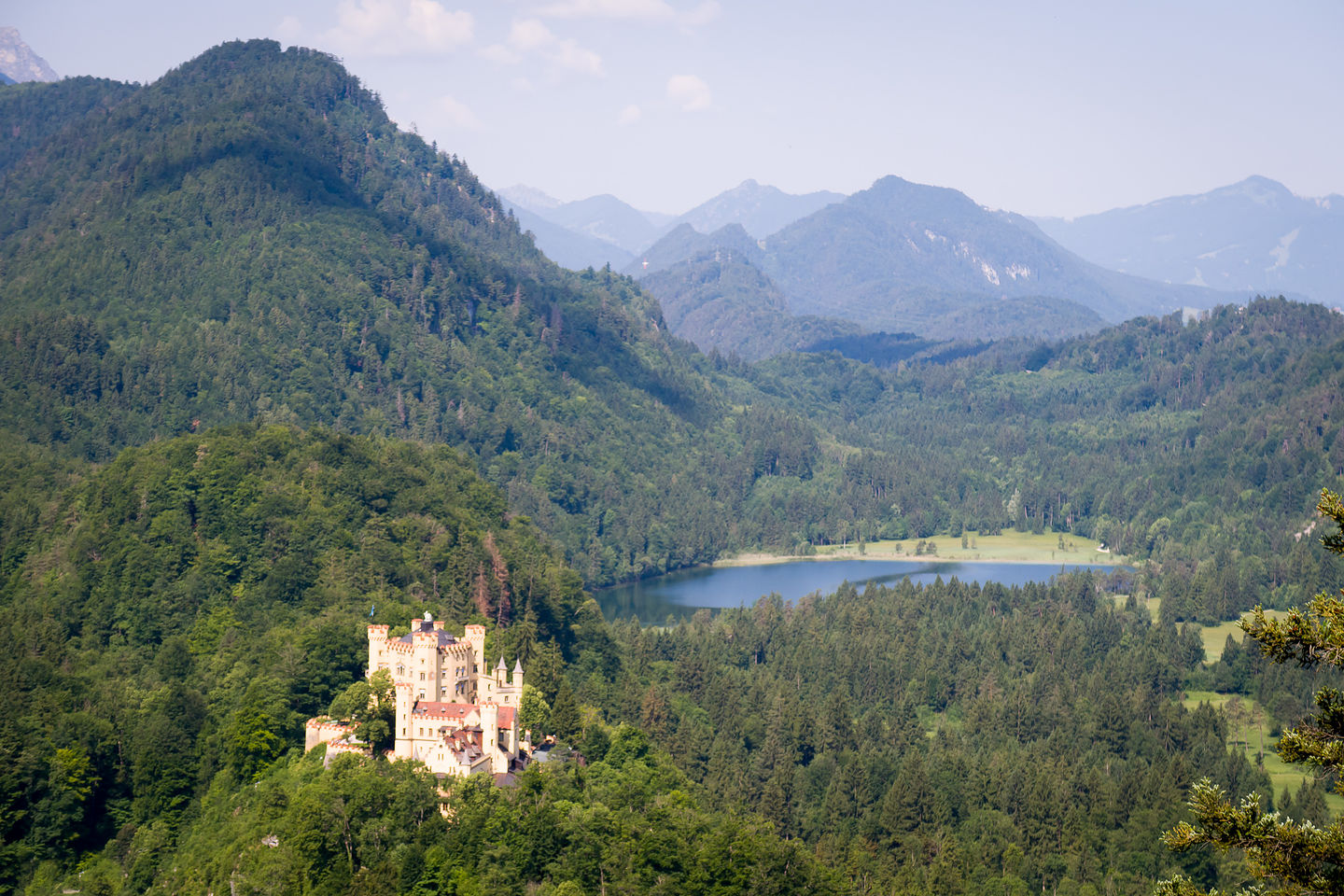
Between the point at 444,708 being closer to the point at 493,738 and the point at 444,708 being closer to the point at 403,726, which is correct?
the point at 403,726

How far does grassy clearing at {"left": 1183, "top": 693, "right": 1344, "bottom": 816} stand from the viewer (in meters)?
105

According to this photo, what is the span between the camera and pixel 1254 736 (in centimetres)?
11912

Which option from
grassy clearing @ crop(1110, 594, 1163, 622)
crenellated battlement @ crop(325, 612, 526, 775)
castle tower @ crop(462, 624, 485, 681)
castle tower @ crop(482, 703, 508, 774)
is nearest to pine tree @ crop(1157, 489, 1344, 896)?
castle tower @ crop(482, 703, 508, 774)

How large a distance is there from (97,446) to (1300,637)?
476 feet

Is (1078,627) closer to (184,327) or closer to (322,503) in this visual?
(322,503)

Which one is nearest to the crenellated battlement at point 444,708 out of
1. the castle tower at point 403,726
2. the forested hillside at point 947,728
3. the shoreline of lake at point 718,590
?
the castle tower at point 403,726

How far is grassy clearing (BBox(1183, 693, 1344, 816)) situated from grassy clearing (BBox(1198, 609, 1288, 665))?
506 inches

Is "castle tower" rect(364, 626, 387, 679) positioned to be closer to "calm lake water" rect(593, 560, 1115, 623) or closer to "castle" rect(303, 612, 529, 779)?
"castle" rect(303, 612, 529, 779)

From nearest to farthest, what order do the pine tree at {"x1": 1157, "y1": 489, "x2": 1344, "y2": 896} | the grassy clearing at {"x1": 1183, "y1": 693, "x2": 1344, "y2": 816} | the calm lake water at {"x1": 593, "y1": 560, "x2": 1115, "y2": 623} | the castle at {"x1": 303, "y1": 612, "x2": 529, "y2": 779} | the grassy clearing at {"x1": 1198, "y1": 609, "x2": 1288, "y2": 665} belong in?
the pine tree at {"x1": 1157, "y1": 489, "x2": 1344, "y2": 896}
the castle at {"x1": 303, "y1": 612, "x2": 529, "y2": 779}
the grassy clearing at {"x1": 1183, "y1": 693, "x2": 1344, "y2": 816}
the grassy clearing at {"x1": 1198, "y1": 609, "x2": 1288, "y2": 665}
the calm lake water at {"x1": 593, "y1": 560, "x2": 1115, "y2": 623}

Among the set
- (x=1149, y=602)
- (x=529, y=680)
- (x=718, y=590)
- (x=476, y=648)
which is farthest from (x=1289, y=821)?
(x=718, y=590)

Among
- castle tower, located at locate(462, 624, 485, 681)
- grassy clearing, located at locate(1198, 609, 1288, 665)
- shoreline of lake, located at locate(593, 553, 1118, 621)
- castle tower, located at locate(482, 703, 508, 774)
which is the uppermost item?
castle tower, located at locate(462, 624, 485, 681)

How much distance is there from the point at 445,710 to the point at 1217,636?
108 m

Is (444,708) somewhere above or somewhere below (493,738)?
above

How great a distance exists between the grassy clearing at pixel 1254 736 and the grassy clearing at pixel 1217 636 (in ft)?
42.2
